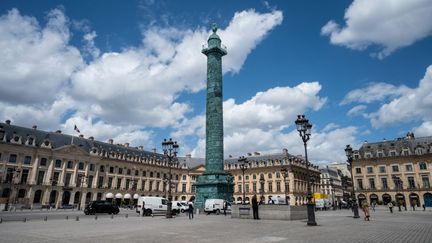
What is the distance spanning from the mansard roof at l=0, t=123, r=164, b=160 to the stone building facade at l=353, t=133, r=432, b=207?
55.5 meters

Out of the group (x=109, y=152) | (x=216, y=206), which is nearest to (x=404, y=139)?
(x=216, y=206)

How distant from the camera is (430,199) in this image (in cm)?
5953

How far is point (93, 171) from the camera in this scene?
6775 centimetres

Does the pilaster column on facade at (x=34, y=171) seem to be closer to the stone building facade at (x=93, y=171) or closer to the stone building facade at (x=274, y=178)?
the stone building facade at (x=93, y=171)

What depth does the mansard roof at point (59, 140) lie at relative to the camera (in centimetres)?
5721

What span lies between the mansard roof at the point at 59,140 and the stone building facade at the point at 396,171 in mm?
55545

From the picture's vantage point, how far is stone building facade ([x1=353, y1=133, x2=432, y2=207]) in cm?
6116

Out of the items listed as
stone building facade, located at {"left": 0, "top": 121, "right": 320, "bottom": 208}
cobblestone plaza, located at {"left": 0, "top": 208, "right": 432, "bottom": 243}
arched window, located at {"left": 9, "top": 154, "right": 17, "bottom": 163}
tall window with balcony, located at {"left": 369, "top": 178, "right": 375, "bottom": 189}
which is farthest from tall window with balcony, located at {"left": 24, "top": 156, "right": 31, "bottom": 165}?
tall window with balcony, located at {"left": 369, "top": 178, "right": 375, "bottom": 189}

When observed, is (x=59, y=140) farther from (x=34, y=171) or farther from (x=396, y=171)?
(x=396, y=171)

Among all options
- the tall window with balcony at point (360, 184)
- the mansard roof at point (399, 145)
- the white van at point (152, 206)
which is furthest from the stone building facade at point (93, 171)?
the white van at point (152, 206)

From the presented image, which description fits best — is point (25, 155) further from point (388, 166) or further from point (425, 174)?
point (425, 174)

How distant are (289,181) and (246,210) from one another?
5526 centimetres

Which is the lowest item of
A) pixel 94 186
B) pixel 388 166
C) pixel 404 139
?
pixel 94 186

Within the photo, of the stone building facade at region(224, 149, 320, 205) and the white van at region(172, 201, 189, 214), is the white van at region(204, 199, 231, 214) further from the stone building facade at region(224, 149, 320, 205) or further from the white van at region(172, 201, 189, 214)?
the stone building facade at region(224, 149, 320, 205)
